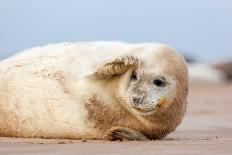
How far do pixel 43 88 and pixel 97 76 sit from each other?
0.51 meters

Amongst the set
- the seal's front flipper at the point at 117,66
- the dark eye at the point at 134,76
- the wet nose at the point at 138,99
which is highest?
the seal's front flipper at the point at 117,66

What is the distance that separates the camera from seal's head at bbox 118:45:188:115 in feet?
22.7

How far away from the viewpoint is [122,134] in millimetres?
6895

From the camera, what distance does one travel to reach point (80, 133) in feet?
23.4

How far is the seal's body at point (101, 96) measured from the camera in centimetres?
701

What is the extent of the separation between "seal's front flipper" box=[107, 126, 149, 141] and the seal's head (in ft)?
0.63

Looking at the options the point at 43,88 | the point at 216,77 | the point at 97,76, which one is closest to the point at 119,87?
the point at 97,76

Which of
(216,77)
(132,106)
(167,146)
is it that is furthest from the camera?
(216,77)

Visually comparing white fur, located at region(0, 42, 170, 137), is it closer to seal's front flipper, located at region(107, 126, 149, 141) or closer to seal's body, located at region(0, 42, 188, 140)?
seal's body, located at region(0, 42, 188, 140)

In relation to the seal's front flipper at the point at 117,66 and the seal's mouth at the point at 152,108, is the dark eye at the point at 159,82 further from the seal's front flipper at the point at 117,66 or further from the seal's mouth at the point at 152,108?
the seal's front flipper at the point at 117,66

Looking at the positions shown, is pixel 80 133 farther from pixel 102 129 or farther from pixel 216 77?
pixel 216 77

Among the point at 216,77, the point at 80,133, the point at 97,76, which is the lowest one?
the point at 216,77

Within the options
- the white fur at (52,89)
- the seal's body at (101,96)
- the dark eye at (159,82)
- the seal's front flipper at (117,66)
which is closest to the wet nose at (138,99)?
the seal's body at (101,96)

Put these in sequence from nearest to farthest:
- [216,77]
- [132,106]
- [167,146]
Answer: [167,146]
[132,106]
[216,77]
